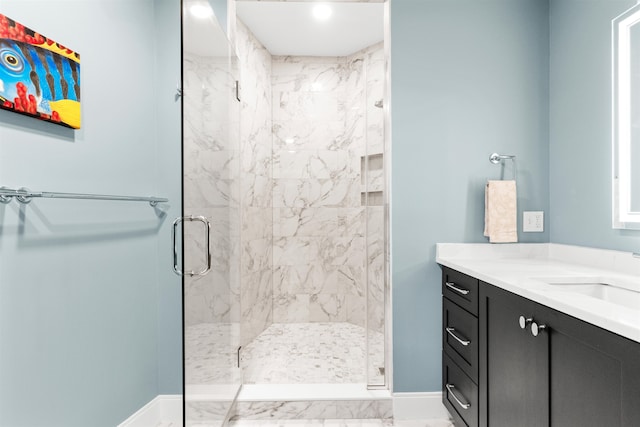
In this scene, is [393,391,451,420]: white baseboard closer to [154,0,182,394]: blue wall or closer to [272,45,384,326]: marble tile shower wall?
[154,0,182,394]: blue wall

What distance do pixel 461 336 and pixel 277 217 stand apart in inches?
88.4

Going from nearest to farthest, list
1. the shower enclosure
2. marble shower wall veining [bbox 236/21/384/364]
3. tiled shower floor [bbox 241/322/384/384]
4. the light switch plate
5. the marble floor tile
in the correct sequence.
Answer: the shower enclosure → the marble floor tile → the light switch plate → tiled shower floor [bbox 241/322/384/384] → marble shower wall veining [bbox 236/21/384/364]

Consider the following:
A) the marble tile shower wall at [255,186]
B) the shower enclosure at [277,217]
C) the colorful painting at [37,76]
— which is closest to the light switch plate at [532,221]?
the shower enclosure at [277,217]

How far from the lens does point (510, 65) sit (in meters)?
2.15

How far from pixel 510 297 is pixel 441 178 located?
36.7 inches

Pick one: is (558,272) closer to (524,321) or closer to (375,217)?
(524,321)

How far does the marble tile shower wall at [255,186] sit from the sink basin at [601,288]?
219 cm

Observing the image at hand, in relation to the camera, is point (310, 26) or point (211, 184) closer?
point (211, 184)

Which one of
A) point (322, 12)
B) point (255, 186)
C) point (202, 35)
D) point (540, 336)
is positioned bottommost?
point (540, 336)

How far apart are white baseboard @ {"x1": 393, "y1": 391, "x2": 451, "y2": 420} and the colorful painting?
7.06 ft

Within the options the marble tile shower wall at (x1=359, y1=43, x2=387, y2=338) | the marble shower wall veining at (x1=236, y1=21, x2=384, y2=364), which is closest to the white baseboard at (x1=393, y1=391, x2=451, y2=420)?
the marble tile shower wall at (x1=359, y1=43, x2=387, y2=338)

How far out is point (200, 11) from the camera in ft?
5.11

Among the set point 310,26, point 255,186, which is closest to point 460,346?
point 255,186

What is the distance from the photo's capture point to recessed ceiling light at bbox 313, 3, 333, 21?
2736mm
